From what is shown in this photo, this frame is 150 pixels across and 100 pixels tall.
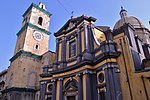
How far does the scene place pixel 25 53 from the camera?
23172 millimetres

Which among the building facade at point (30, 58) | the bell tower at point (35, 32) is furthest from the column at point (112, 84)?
the bell tower at point (35, 32)

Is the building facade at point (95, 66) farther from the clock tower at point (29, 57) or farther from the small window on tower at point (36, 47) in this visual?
the small window on tower at point (36, 47)

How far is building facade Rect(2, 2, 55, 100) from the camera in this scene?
21.1 metres

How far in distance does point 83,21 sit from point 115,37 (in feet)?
14.1

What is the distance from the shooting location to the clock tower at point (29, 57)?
21.1 metres

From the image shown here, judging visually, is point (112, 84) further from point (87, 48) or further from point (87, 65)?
point (87, 48)

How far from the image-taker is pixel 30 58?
927 inches

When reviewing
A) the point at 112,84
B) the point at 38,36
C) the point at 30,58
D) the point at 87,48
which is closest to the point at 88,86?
the point at 112,84

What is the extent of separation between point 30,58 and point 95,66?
13868 millimetres

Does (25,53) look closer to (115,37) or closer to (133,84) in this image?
(115,37)

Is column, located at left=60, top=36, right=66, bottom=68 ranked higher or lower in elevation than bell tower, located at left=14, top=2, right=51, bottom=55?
lower

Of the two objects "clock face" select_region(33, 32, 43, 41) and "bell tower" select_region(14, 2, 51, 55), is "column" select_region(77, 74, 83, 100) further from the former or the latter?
"clock face" select_region(33, 32, 43, 41)

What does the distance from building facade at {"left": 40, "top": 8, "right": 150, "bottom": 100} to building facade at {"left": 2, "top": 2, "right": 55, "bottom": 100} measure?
5.83 meters

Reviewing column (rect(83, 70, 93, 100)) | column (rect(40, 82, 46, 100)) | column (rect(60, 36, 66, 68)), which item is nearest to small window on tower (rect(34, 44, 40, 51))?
column (rect(60, 36, 66, 68))
